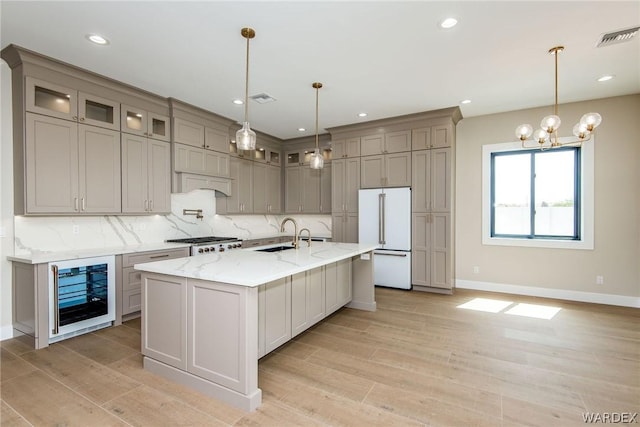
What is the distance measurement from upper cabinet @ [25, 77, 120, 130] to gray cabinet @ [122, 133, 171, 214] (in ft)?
0.92

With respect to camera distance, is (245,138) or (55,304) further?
(55,304)

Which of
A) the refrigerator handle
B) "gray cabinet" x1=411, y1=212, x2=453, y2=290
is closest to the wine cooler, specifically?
the refrigerator handle

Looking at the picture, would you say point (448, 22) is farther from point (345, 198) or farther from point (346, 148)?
point (345, 198)

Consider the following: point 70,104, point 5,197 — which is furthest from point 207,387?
point 70,104

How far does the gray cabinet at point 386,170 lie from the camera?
4992 mm

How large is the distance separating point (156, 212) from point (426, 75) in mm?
3872

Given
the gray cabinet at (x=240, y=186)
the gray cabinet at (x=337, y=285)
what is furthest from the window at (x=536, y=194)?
the gray cabinet at (x=240, y=186)

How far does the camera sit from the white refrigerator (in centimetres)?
490

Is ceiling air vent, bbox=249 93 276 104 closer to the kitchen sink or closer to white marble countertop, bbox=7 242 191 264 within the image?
the kitchen sink

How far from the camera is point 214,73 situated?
334 cm

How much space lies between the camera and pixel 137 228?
4082mm

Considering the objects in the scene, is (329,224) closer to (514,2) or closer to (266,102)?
(266,102)

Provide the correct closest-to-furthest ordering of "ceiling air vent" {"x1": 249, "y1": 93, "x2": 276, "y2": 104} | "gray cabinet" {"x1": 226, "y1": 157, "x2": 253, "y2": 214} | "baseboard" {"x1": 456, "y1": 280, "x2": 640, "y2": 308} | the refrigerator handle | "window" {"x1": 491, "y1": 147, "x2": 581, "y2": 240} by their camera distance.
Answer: "ceiling air vent" {"x1": 249, "y1": 93, "x2": 276, "y2": 104} → "baseboard" {"x1": 456, "y1": 280, "x2": 640, "y2": 308} → "window" {"x1": 491, "y1": 147, "x2": 581, "y2": 240} → the refrigerator handle → "gray cabinet" {"x1": 226, "y1": 157, "x2": 253, "y2": 214}

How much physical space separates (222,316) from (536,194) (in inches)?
196
